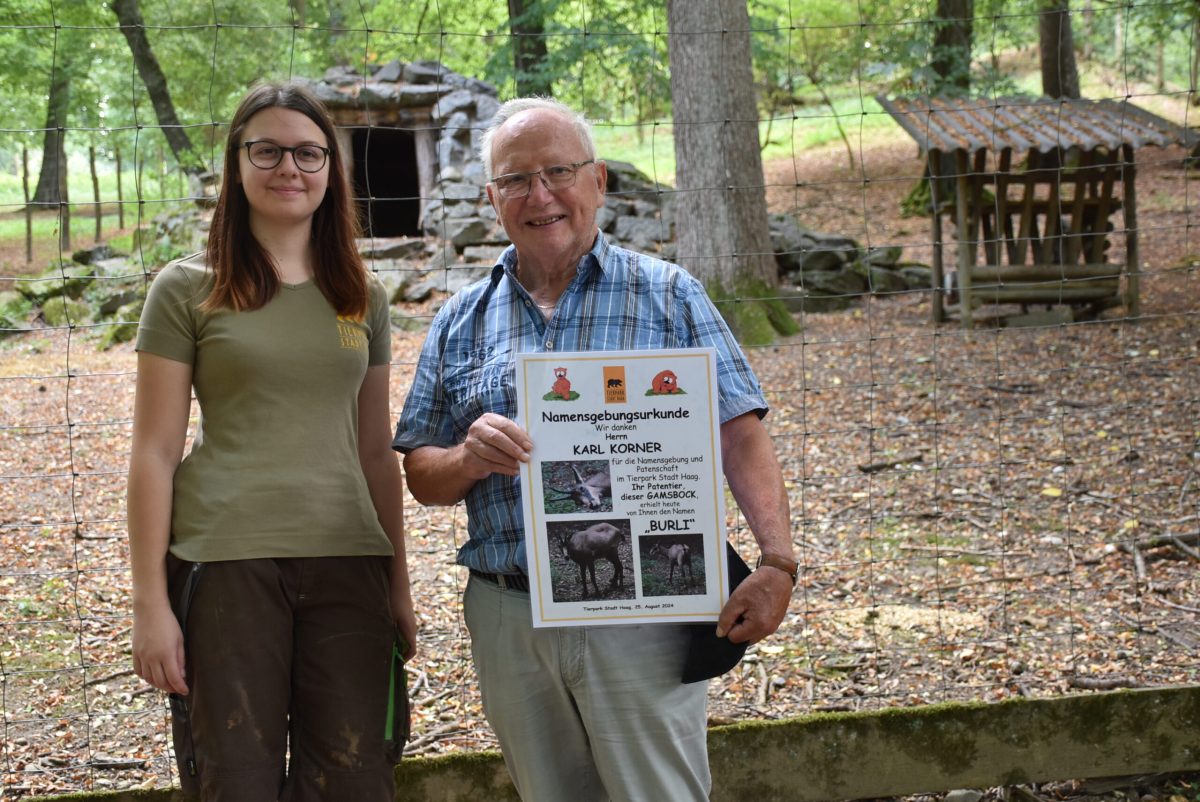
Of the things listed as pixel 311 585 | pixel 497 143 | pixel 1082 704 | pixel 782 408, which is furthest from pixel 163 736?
pixel 782 408

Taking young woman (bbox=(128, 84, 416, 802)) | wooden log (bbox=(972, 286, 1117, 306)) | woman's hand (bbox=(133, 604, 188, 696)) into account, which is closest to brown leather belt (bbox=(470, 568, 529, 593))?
young woman (bbox=(128, 84, 416, 802))

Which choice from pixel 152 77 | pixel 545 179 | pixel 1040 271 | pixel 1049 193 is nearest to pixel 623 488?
pixel 545 179

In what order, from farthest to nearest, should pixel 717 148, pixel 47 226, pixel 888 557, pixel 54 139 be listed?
pixel 47 226 → pixel 54 139 → pixel 717 148 → pixel 888 557

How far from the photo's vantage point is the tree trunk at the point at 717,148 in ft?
28.5

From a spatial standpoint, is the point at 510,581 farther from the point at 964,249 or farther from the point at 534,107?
the point at 964,249

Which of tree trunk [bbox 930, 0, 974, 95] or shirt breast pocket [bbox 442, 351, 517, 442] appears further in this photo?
tree trunk [bbox 930, 0, 974, 95]

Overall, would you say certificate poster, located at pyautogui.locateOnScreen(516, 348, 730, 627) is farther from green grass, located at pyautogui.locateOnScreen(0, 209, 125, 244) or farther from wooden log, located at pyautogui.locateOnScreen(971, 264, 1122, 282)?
green grass, located at pyautogui.locateOnScreen(0, 209, 125, 244)

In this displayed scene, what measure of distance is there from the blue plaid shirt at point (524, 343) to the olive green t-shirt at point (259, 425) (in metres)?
0.18

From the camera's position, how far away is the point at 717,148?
28.9 feet

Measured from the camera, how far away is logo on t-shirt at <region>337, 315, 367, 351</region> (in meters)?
2.20

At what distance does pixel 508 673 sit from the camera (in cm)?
214

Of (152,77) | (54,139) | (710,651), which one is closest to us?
(710,651)

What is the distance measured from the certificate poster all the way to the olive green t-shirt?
446 millimetres

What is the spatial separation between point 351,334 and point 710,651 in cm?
96
